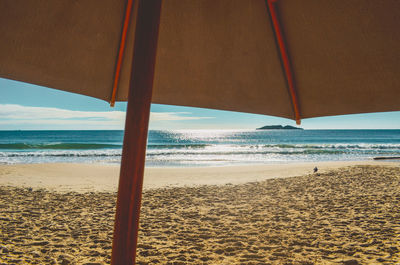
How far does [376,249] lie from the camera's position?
11.2 feet

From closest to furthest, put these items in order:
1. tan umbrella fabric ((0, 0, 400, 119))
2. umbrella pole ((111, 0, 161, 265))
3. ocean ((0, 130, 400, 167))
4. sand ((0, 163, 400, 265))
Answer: umbrella pole ((111, 0, 161, 265)) < tan umbrella fabric ((0, 0, 400, 119)) < sand ((0, 163, 400, 265)) < ocean ((0, 130, 400, 167))

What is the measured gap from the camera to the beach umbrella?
49.1 inches

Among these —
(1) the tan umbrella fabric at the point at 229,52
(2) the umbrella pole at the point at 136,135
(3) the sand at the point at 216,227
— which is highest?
(1) the tan umbrella fabric at the point at 229,52

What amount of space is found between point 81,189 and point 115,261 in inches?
284

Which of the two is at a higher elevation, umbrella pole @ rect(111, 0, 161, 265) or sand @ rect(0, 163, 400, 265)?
umbrella pole @ rect(111, 0, 161, 265)

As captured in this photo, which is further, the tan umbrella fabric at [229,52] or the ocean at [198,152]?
the ocean at [198,152]

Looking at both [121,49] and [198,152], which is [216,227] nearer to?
[121,49]

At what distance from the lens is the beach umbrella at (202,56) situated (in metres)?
1.25

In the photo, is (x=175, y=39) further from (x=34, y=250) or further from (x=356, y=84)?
(x=34, y=250)

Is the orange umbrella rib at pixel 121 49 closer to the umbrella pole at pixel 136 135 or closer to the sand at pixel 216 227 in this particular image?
the umbrella pole at pixel 136 135

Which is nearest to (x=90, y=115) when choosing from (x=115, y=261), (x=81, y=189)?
(x=81, y=189)

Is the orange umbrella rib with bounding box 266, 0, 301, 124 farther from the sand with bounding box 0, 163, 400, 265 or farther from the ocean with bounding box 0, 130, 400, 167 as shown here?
the ocean with bounding box 0, 130, 400, 167

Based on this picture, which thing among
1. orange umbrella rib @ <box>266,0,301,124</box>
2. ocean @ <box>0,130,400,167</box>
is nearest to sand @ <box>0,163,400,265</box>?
orange umbrella rib @ <box>266,0,301,124</box>

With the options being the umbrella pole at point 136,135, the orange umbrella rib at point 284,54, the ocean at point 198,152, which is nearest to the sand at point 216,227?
the orange umbrella rib at point 284,54
